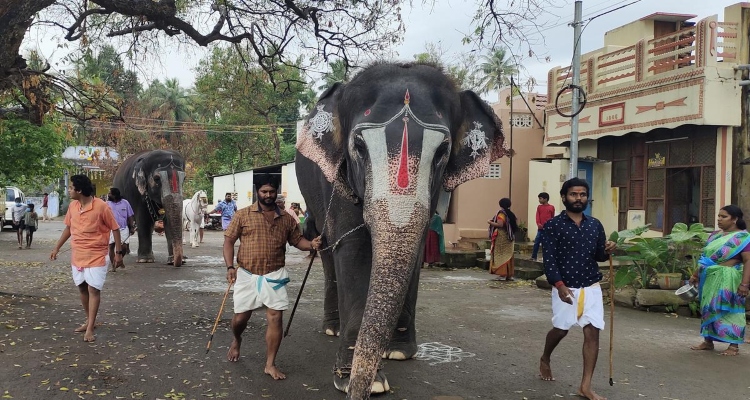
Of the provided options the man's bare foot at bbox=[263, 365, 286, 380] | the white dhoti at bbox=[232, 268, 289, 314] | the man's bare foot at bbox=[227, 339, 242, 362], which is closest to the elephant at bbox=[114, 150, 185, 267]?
the man's bare foot at bbox=[227, 339, 242, 362]

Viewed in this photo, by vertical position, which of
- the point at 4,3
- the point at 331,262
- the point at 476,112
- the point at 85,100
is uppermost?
the point at 4,3

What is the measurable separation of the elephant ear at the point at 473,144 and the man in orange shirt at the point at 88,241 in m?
3.69

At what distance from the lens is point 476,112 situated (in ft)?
16.2

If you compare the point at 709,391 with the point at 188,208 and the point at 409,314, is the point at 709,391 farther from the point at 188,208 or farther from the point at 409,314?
the point at 188,208

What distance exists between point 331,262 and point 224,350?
1.35m

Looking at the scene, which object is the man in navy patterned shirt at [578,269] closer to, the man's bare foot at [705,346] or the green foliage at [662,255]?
the man's bare foot at [705,346]

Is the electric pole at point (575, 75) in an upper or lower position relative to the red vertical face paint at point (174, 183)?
upper

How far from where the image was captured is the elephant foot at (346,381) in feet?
14.8

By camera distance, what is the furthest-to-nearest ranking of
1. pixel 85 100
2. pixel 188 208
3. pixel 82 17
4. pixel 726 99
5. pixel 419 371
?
pixel 188 208 < pixel 726 99 < pixel 85 100 < pixel 82 17 < pixel 419 371

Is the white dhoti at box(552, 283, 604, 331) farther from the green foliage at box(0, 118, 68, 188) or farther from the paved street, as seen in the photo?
the green foliage at box(0, 118, 68, 188)

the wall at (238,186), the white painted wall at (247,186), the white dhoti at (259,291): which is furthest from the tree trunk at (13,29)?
the wall at (238,186)

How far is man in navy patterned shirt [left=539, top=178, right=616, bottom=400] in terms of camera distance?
4742 millimetres

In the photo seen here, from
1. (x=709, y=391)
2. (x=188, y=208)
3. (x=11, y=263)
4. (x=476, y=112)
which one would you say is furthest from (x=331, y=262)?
(x=188, y=208)

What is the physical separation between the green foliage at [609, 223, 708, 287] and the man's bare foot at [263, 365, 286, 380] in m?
5.46
